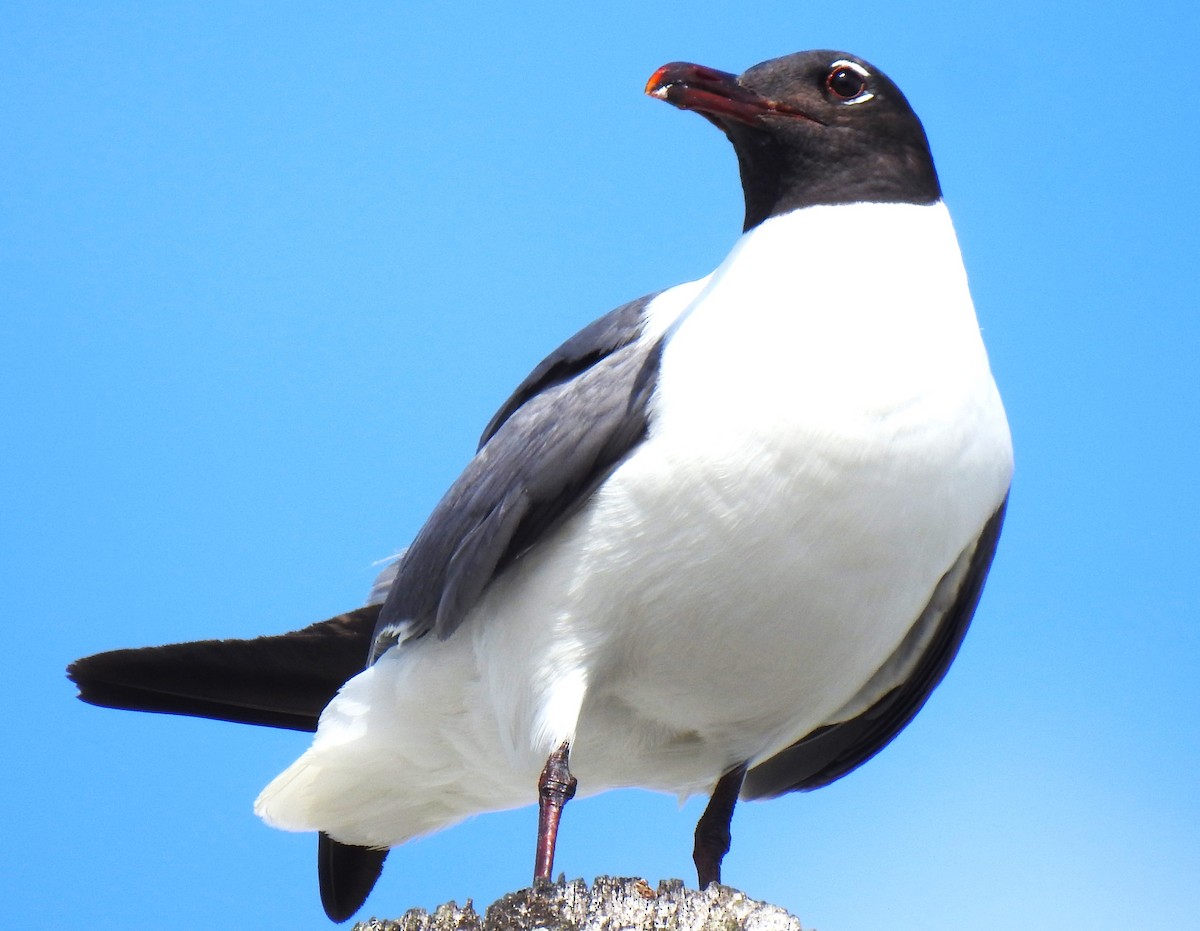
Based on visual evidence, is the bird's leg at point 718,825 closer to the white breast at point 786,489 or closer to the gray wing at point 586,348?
the white breast at point 786,489

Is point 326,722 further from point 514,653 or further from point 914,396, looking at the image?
point 914,396

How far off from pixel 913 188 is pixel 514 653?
4.57 ft

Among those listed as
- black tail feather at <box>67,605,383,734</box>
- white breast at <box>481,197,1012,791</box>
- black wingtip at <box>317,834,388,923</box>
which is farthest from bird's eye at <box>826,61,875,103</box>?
black wingtip at <box>317,834,388,923</box>

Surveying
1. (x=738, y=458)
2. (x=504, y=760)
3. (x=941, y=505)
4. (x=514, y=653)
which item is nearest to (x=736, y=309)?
(x=738, y=458)

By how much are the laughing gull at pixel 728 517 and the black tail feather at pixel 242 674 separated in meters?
0.01

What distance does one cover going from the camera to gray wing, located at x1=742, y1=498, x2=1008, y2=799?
12.8 feet

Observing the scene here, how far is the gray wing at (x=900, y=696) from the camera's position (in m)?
3.91

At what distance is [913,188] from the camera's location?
3816 mm

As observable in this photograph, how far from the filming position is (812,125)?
3.80m

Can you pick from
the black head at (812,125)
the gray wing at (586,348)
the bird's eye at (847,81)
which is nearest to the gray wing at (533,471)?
the gray wing at (586,348)

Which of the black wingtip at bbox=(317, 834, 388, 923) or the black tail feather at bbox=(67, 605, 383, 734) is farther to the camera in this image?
the black wingtip at bbox=(317, 834, 388, 923)

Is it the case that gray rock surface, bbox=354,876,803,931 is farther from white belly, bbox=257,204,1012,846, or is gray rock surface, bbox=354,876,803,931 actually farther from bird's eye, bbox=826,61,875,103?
bird's eye, bbox=826,61,875,103

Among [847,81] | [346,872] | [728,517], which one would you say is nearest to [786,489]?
[728,517]

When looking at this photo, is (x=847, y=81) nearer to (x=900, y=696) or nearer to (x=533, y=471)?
(x=533, y=471)
